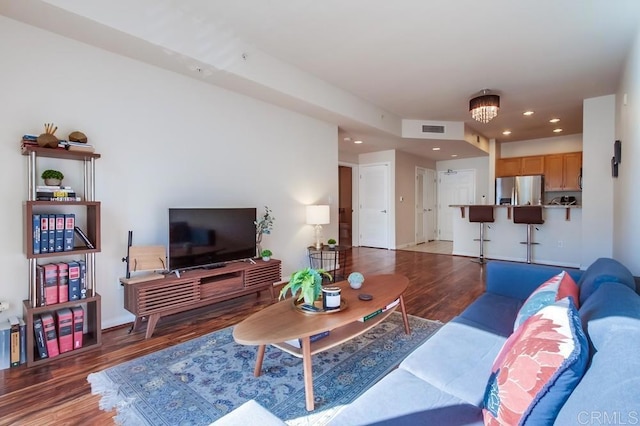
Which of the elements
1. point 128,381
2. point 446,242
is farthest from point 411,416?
point 446,242

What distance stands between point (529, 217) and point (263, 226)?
467 centimetres

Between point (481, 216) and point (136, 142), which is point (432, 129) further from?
point (136, 142)

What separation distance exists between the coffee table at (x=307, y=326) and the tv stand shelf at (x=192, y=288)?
1.15 meters

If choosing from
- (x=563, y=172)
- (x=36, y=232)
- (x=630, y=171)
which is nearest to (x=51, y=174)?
(x=36, y=232)

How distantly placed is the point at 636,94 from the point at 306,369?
361cm

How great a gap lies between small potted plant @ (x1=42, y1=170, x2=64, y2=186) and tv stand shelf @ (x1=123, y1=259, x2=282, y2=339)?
3.23 feet

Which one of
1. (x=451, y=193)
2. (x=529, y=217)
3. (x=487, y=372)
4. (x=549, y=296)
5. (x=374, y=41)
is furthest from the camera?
(x=451, y=193)

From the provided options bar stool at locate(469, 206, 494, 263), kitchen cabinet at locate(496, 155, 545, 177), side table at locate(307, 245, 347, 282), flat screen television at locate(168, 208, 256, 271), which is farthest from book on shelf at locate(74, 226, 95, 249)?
kitchen cabinet at locate(496, 155, 545, 177)

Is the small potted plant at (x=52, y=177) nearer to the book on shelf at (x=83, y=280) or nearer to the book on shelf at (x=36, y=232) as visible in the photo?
the book on shelf at (x=36, y=232)

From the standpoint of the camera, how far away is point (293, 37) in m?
3.11

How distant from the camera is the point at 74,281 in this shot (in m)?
2.41

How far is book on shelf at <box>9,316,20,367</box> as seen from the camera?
215 cm

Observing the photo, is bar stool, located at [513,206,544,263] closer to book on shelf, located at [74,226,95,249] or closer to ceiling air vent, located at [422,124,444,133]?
ceiling air vent, located at [422,124,444,133]

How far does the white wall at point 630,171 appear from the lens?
2.72 meters
